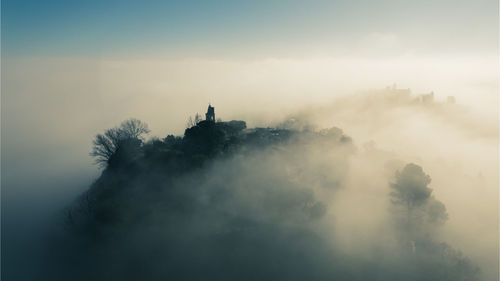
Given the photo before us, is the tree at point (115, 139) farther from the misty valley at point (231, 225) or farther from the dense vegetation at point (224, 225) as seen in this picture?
the dense vegetation at point (224, 225)

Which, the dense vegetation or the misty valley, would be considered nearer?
the dense vegetation

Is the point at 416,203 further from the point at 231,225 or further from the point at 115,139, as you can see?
the point at 115,139

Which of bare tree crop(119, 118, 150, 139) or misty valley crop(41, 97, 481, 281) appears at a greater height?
bare tree crop(119, 118, 150, 139)

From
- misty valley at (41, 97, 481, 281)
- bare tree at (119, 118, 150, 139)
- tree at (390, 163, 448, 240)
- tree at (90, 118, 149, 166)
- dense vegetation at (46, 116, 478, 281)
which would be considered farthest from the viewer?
bare tree at (119, 118, 150, 139)

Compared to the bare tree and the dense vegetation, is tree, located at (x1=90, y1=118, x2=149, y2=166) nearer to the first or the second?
the bare tree

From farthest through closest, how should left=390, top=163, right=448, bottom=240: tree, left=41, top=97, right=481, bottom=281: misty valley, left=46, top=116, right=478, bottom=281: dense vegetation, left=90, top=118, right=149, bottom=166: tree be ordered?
left=90, top=118, right=149, bottom=166: tree → left=390, top=163, right=448, bottom=240: tree → left=41, top=97, right=481, bottom=281: misty valley → left=46, top=116, right=478, bottom=281: dense vegetation

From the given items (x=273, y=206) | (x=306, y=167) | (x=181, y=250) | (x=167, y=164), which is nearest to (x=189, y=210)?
(x=181, y=250)

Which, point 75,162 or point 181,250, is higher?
point 75,162

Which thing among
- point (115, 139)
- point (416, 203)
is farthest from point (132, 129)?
point (416, 203)

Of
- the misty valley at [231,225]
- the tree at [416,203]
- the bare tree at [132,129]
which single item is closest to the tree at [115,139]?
the bare tree at [132,129]

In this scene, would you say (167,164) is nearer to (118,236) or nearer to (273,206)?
(118,236)

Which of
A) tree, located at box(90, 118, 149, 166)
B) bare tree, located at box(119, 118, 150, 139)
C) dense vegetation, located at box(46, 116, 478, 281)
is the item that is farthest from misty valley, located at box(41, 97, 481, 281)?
bare tree, located at box(119, 118, 150, 139)
